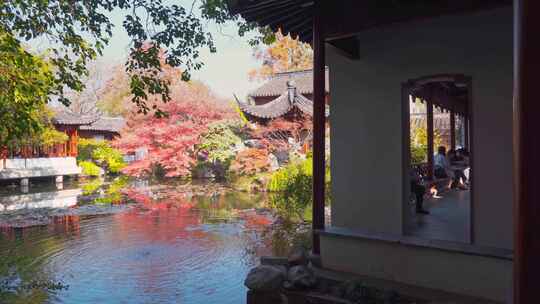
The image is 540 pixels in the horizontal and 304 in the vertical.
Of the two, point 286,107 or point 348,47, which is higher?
point 286,107

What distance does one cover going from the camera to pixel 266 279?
446 cm

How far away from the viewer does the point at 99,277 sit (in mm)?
6039

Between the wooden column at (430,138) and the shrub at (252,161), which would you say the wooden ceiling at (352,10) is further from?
the shrub at (252,161)

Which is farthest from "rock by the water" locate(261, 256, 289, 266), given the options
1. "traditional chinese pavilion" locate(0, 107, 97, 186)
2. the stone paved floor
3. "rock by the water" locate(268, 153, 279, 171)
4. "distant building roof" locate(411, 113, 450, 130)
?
"traditional chinese pavilion" locate(0, 107, 97, 186)

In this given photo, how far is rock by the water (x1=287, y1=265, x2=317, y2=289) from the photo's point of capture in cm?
417

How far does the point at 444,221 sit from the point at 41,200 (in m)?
13.3

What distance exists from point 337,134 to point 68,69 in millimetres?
2951

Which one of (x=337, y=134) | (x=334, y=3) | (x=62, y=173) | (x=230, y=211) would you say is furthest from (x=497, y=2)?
(x=62, y=173)

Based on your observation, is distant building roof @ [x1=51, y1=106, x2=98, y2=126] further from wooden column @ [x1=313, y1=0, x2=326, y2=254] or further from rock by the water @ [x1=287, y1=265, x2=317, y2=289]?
rock by the water @ [x1=287, y1=265, x2=317, y2=289]

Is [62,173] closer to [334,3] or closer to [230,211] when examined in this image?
[230,211]

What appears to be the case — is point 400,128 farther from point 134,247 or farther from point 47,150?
point 47,150

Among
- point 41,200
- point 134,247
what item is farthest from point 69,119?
point 134,247

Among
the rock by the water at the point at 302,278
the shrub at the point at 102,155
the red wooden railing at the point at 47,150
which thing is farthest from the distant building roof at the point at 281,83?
the rock by the water at the point at 302,278

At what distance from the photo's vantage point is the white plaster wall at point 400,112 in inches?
153
